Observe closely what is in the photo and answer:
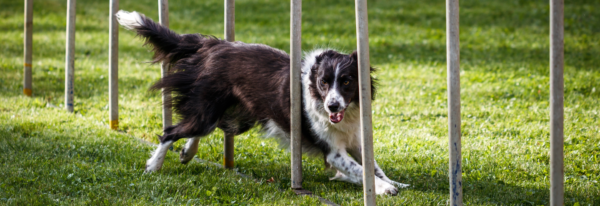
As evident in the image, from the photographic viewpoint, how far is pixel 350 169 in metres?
4.36

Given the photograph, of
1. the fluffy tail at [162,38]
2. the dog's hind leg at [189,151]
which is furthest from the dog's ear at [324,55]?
the dog's hind leg at [189,151]

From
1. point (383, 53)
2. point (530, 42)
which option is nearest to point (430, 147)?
point (383, 53)

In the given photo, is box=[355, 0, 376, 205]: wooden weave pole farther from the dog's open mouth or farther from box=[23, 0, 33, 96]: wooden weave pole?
box=[23, 0, 33, 96]: wooden weave pole

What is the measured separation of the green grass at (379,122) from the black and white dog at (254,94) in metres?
0.30

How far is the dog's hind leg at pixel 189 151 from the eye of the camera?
4.94 meters

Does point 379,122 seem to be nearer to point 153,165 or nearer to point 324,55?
point 324,55

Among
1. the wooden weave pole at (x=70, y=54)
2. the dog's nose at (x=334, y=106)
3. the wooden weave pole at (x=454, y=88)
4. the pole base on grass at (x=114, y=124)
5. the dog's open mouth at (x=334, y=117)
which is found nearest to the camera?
the wooden weave pole at (x=454, y=88)

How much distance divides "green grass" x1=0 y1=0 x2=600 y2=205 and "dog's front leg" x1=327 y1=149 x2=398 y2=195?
0.37 feet

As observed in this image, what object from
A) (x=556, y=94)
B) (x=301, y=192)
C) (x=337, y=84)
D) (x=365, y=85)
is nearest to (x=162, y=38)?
(x=337, y=84)

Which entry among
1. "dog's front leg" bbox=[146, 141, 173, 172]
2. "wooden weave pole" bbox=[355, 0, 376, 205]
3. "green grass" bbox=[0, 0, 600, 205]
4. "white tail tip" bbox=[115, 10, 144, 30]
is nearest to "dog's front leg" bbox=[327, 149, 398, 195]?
"green grass" bbox=[0, 0, 600, 205]

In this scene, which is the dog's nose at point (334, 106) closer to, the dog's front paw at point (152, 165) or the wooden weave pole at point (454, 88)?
the wooden weave pole at point (454, 88)

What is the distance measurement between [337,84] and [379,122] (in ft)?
7.84

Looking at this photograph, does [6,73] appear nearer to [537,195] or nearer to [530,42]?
[537,195]

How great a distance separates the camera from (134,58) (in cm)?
1026
